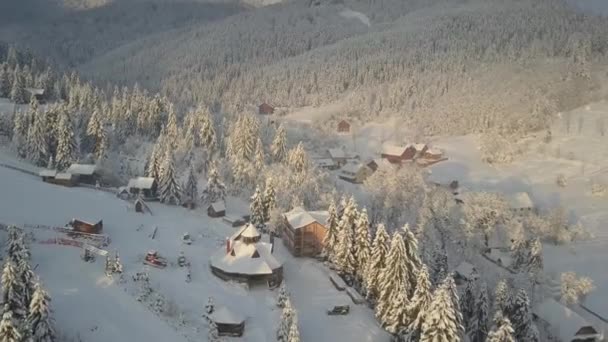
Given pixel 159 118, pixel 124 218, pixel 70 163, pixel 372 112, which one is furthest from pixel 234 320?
pixel 372 112

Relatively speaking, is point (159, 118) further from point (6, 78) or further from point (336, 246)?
point (336, 246)

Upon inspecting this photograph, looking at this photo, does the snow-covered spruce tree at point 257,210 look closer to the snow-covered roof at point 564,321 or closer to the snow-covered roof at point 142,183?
the snow-covered roof at point 142,183

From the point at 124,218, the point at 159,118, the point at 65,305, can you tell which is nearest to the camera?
the point at 65,305

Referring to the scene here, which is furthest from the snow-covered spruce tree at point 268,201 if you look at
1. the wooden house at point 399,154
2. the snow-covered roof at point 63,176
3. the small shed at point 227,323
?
the wooden house at point 399,154

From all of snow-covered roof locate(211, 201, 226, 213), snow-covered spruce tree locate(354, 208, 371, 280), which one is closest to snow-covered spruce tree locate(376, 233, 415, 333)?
snow-covered spruce tree locate(354, 208, 371, 280)

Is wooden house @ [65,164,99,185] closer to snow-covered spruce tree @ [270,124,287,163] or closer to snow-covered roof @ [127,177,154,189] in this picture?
snow-covered roof @ [127,177,154,189]

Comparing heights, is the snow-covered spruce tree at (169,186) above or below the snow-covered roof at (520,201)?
above

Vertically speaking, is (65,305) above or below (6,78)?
below
